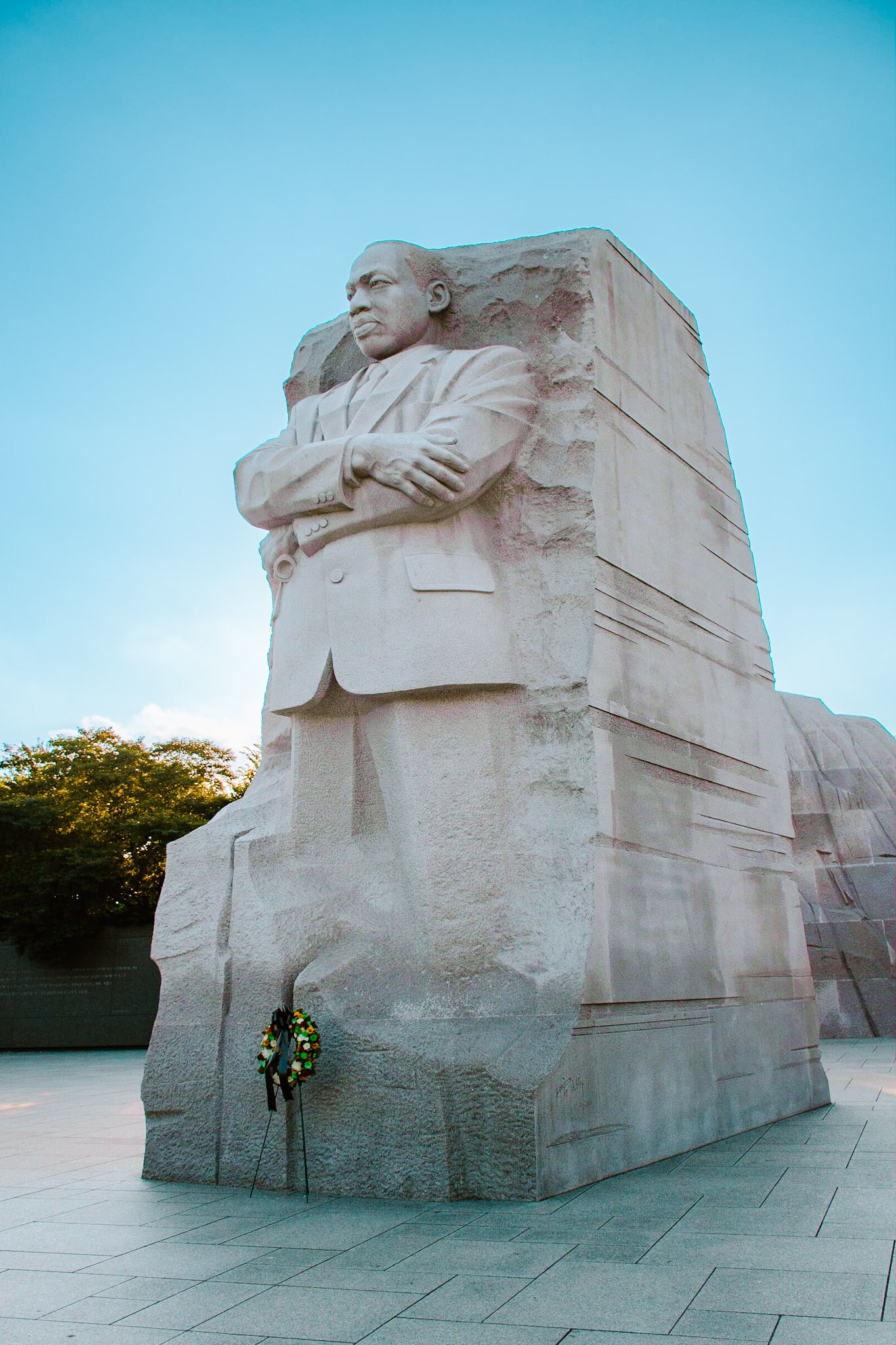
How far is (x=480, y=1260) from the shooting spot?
3.23m

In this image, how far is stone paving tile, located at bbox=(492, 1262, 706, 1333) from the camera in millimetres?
2678

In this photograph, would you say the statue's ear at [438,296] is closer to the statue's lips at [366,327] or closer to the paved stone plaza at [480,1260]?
the statue's lips at [366,327]

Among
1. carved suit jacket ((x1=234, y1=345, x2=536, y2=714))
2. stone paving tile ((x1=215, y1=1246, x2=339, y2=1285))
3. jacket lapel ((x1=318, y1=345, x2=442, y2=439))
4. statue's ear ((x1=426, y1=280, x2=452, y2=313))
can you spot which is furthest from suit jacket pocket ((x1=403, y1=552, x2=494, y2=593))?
stone paving tile ((x1=215, y1=1246, x2=339, y2=1285))

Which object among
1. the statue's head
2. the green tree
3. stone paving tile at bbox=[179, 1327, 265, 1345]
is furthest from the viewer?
the green tree

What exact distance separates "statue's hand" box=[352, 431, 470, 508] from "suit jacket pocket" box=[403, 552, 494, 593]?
23 cm

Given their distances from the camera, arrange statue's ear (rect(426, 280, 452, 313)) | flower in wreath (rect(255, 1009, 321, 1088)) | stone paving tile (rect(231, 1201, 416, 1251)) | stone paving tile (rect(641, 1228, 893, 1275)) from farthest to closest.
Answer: statue's ear (rect(426, 280, 452, 313)) → flower in wreath (rect(255, 1009, 321, 1088)) → stone paving tile (rect(231, 1201, 416, 1251)) → stone paving tile (rect(641, 1228, 893, 1275))

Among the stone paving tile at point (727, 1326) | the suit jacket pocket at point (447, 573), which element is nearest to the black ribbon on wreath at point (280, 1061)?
the suit jacket pocket at point (447, 573)

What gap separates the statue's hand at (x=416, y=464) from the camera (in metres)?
4.70

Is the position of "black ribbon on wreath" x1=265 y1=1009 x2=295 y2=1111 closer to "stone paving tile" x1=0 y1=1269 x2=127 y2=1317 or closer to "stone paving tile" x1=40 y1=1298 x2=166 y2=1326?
"stone paving tile" x1=0 y1=1269 x2=127 y2=1317

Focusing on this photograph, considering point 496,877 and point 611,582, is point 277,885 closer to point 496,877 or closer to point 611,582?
point 496,877

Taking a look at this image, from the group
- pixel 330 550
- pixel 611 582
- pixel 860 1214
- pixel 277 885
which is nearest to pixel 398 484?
pixel 330 550

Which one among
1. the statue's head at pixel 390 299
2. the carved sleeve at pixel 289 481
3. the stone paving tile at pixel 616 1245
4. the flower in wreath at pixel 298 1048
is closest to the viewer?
the stone paving tile at pixel 616 1245

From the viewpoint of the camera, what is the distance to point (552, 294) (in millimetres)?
5418

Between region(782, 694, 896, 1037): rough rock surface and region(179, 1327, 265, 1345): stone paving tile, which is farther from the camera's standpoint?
region(782, 694, 896, 1037): rough rock surface
